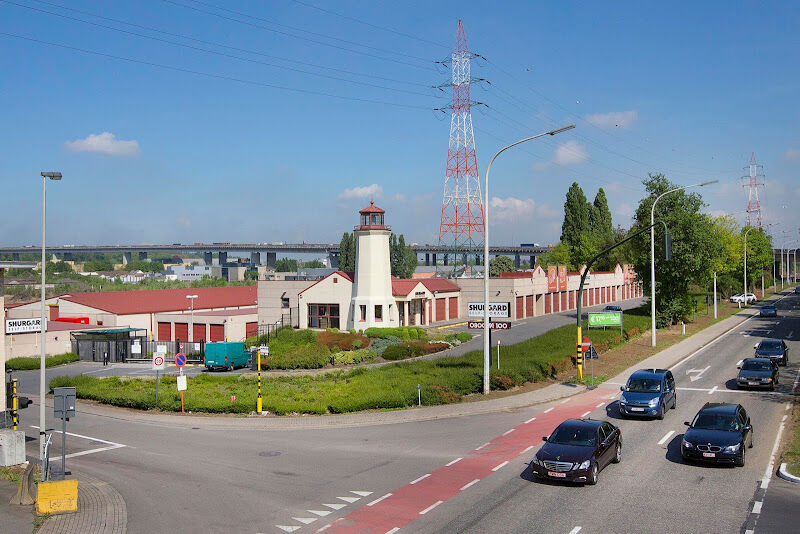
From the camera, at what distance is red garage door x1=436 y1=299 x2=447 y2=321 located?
67.9 meters

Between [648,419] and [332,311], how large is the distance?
133 ft

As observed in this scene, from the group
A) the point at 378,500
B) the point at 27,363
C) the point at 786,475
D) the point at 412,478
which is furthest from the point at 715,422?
the point at 27,363

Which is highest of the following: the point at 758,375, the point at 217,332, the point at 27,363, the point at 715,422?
the point at 715,422

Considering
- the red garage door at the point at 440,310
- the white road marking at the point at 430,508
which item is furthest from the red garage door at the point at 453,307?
the white road marking at the point at 430,508

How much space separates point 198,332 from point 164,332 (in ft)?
21.7

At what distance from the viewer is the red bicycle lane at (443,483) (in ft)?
45.4

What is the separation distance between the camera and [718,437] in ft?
59.5

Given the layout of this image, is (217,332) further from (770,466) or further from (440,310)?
(770,466)

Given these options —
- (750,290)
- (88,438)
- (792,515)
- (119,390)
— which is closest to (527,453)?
(792,515)

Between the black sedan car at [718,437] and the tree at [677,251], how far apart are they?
4089 centimetres

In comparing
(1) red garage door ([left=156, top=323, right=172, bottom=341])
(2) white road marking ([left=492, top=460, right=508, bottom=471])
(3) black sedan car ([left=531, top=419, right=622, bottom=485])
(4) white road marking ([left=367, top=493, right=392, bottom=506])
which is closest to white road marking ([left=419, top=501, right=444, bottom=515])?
(4) white road marking ([left=367, top=493, right=392, bottom=506])

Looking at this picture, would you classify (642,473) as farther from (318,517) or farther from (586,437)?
(318,517)

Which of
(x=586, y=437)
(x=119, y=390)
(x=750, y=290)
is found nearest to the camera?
(x=586, y=437)

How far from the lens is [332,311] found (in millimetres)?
61750
